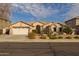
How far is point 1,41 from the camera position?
14.0 ft

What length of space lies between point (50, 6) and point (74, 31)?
0.67 m

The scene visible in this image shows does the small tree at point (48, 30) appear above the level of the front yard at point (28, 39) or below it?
above

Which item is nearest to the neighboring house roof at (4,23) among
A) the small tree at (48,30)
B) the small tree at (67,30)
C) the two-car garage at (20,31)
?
the two-car garage at (20,31)

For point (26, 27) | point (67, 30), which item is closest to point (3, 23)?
point (26, 27)

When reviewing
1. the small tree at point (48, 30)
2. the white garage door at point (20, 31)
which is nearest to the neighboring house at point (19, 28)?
the white garage door at point (20, 31)

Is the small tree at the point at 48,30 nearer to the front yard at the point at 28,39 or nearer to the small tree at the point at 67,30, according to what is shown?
the front yard at the point at 28,39

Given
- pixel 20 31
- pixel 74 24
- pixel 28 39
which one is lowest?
pixel 28 39

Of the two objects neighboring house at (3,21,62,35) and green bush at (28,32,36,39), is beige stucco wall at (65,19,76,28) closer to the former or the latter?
neighboring house at (3,21,62,35)

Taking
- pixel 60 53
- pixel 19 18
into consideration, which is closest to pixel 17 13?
pixel 19 18

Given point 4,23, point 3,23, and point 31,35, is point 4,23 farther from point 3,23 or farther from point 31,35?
point 31,35

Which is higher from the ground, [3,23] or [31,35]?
[3,23]

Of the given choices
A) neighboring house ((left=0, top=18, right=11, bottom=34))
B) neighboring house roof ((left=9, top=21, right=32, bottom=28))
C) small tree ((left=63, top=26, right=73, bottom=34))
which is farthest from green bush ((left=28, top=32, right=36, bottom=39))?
small tree ((left=63, top=26, right=73, bottom=34))

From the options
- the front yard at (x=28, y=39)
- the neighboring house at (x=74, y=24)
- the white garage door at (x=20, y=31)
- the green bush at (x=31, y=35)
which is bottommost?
the front yard at (x=28, y=39)

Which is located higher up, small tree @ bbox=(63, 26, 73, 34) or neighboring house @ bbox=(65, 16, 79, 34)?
neighboring house @ bbox=(65, 16, 79, 34)
